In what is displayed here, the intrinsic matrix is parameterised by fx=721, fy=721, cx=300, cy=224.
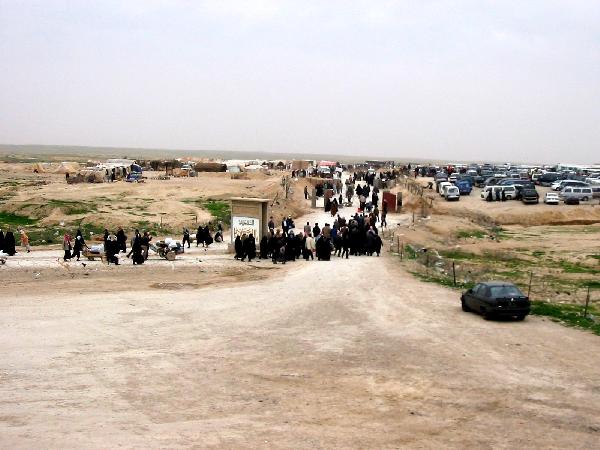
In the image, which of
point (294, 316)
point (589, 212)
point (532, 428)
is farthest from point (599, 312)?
point (589, 212)

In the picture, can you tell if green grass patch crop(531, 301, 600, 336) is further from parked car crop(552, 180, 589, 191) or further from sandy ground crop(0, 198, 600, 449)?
parked car crop(552, 180, 589, 191)

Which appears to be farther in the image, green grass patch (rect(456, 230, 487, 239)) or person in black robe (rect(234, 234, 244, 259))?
green grass patch (rect(456, 230, 487, 239))

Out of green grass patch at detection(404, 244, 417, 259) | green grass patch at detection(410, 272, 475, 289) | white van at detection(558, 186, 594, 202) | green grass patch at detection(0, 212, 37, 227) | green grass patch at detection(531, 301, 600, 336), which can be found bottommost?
green grass patch at detection(0, 212, 37, 227)

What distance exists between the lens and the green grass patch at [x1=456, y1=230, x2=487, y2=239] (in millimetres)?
40500

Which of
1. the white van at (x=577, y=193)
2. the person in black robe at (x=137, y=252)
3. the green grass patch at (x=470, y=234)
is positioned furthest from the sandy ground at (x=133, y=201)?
Answer: the white van at (x=577, y=193)

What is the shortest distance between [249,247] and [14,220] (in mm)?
19718

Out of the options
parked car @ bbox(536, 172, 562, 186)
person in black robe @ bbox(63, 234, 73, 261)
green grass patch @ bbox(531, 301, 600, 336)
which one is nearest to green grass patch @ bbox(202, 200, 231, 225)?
person in black robe @ bbox(63, 234, 73, 261)

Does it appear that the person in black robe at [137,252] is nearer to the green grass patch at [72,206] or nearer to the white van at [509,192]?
the green grass patch at [72,206]

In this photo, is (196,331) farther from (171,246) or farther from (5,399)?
(171,246)

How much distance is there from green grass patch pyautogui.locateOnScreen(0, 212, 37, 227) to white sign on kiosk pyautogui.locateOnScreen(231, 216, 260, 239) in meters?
16.9

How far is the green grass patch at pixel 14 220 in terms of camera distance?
41000mm

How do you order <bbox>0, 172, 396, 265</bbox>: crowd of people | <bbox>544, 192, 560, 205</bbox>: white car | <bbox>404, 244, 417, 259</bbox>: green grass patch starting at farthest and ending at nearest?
<bbox>544, 192, 560, 205</bbox>: white car < <bbox>404, 244, 417, 259</bbox>: green grass patch < <bbox>0, 172, 396, 265</bbox>: crowd of people

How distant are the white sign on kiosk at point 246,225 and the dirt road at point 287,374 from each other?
24.1 ft

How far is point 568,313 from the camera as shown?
20594 millimetres
